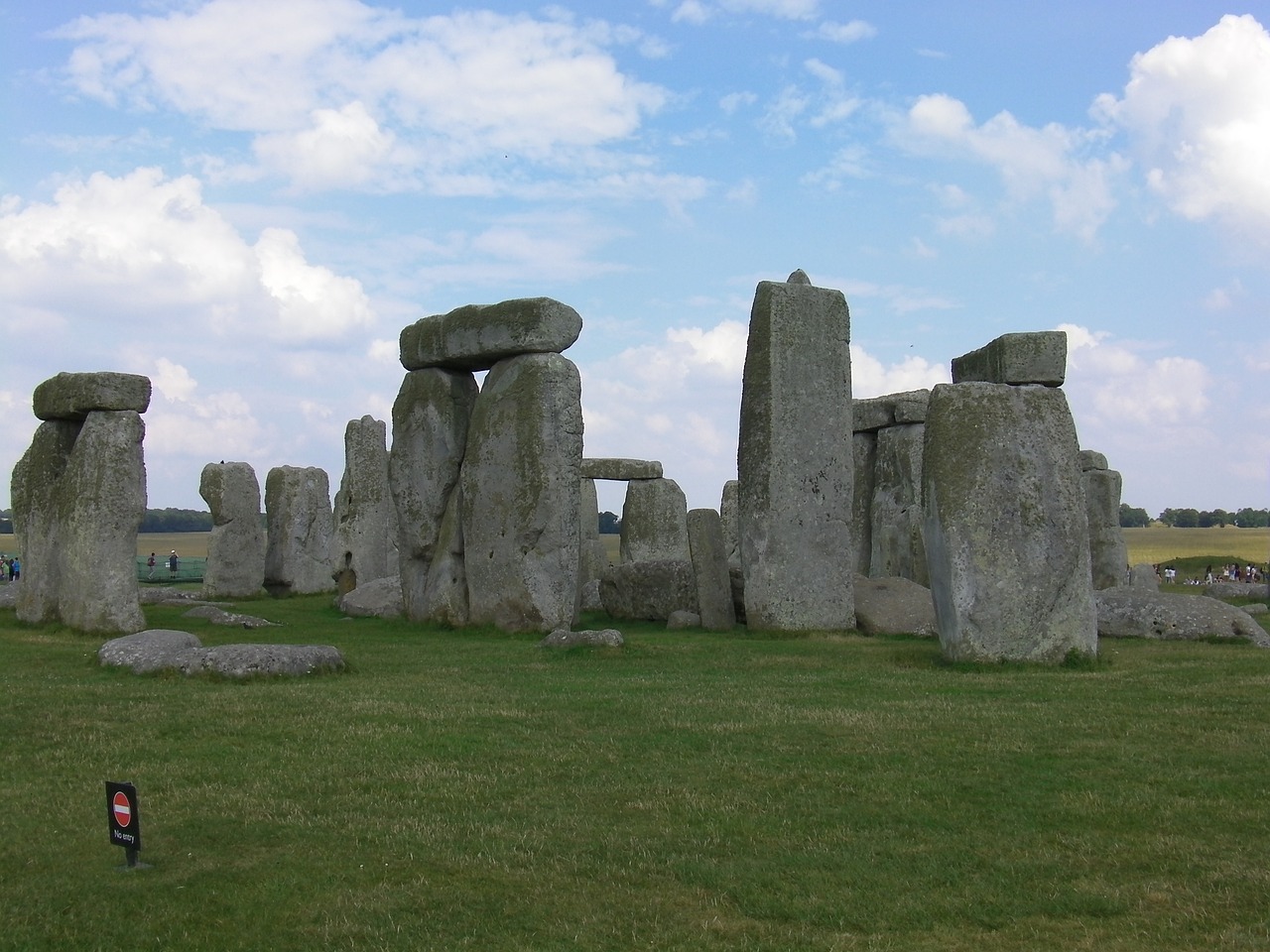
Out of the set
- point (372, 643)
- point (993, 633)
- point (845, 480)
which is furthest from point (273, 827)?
point (845, 480)

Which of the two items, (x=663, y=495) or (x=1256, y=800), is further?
(x=663, y=495)

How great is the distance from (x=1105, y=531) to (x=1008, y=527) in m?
14.7

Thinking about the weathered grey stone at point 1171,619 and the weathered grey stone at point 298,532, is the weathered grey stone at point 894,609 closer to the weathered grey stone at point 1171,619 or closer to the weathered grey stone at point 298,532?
the weathered grey stone at point 1171,619

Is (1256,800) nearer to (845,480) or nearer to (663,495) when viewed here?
(845,480)

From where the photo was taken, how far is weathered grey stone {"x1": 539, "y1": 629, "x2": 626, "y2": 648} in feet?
42.0

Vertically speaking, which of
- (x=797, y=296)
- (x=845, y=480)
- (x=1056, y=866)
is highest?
(x=797, y=296)

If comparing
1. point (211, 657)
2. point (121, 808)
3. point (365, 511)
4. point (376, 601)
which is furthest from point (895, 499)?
point (121, 808)

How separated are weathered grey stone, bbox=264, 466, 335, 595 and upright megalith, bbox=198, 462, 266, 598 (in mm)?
906

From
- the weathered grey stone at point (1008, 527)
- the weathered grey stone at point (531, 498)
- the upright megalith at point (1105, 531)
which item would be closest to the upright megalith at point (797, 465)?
the weathered grey stone at point (531, 498)

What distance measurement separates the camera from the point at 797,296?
619 inches

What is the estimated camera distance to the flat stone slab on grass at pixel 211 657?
10.2 metres

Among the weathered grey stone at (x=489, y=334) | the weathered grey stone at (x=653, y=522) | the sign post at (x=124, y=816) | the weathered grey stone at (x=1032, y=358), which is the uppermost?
the weathered grey stone at (x=489, y=334)

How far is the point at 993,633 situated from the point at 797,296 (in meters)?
5.80

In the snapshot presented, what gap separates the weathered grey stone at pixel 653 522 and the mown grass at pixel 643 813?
1923cm
